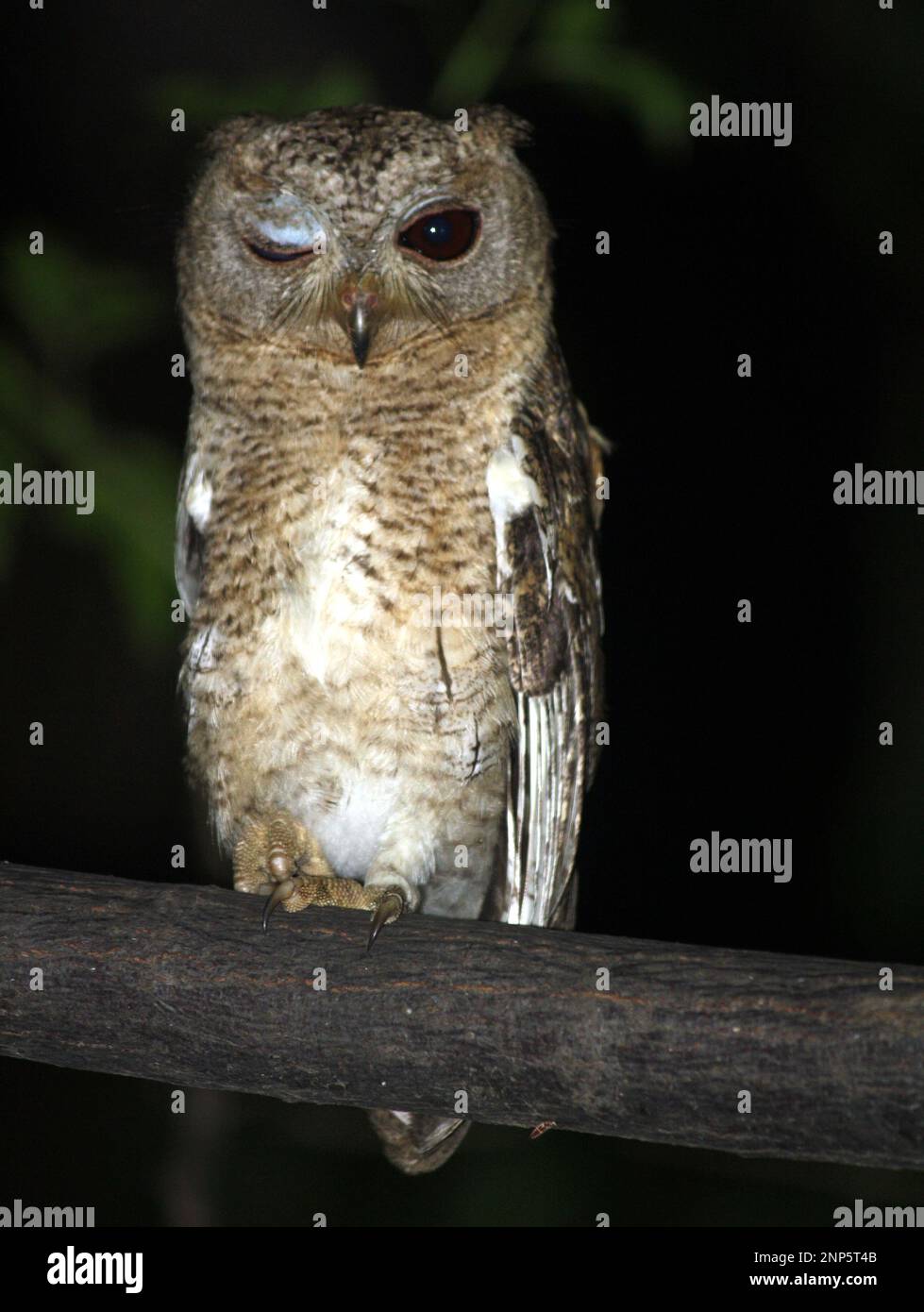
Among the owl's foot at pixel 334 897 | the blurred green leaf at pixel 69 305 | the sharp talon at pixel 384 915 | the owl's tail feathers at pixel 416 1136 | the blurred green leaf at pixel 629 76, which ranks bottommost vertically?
the owl's tail feathers at pixel 416 1136

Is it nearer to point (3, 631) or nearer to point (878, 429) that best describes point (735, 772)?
point (878, 429)

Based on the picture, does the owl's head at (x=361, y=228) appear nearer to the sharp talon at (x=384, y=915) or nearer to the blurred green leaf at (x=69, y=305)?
the blurred green leaf at (x=69, y=305)

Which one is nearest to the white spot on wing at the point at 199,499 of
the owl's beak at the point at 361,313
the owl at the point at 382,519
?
the owl at the point at 382,519

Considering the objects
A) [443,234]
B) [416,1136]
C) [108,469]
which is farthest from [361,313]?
[416,1136]

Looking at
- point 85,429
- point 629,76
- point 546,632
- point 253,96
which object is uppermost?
point 253,96

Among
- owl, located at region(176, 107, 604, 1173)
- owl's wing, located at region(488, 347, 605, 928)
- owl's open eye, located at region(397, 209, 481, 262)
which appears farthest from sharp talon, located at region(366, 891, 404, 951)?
owl's open eye, located at region(397, 209, 481, 262)

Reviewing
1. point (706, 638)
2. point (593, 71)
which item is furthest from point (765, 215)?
point (593, 71)

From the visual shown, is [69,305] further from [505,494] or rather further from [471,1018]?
[471,1018]
